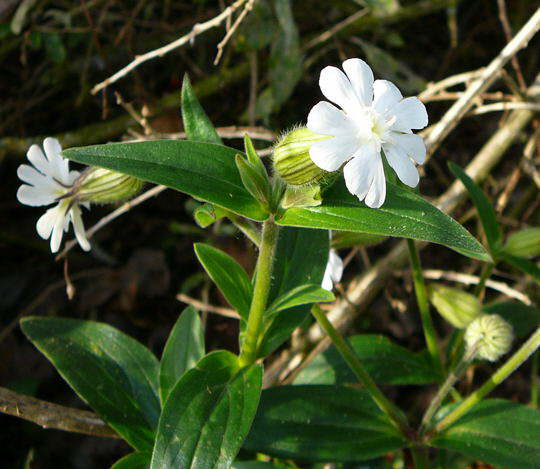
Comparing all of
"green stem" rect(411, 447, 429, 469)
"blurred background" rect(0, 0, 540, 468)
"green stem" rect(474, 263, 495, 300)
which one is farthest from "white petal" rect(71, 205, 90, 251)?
"green stem" rect(474, 263, 495, 300)

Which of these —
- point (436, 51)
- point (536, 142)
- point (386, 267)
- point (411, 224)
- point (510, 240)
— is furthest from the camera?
point (436, 51)

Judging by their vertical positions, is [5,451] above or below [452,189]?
below

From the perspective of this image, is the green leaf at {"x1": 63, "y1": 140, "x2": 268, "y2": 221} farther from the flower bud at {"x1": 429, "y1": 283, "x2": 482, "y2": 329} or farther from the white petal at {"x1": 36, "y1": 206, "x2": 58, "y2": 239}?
the flower bud at {"x1": 429, "y1": 283, "x2": 482, "y2": 329}

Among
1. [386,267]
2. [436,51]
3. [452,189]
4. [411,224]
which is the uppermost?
[436,51]

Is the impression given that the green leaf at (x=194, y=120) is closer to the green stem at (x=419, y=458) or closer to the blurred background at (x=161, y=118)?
the blurred background at (x=161, y=118)

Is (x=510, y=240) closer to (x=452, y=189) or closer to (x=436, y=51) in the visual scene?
(x=452, y=189)

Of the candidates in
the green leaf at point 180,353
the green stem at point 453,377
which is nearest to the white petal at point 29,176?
the green leaf at point 180,353

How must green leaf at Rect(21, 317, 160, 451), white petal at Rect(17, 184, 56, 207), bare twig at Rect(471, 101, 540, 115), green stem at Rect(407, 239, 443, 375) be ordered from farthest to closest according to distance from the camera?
bare twig at Rect(471, 101, 540, 115), green stem at Rect(407, 239, 443, 375), green leaf at Rect(21, 317, 160, 451), white petal at Rect(17, 184, 56, 207)

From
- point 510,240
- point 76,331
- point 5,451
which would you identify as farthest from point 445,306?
point 5,451
